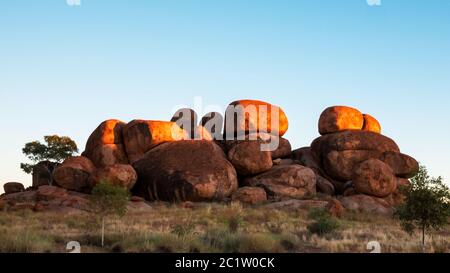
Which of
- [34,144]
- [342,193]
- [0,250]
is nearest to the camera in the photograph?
[0,250]

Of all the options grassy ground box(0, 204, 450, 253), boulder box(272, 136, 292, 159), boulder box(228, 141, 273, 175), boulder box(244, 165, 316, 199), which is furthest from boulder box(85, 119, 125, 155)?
grassy ground box(0, 204, 450, 253)

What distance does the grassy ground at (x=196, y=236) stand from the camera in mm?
16391

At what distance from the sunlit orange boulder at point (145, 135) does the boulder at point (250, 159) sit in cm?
613

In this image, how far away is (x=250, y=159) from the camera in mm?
41094

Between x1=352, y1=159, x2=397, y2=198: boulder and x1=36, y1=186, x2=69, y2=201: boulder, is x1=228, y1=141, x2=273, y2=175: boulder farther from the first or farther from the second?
x1=36, y1=186, x2=69, y2=201: boulder

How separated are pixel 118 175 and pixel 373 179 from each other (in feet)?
66.1

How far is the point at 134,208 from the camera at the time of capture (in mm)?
32469

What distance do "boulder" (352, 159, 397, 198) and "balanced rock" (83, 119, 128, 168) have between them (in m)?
20.4

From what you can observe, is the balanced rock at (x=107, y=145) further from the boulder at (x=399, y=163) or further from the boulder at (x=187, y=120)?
the boulder at (x=399, y=163)

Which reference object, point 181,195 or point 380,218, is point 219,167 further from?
point 380,218

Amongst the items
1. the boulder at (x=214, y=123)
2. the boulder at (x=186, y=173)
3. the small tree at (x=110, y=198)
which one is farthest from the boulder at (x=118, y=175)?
the small tree at (x=110, y=198)

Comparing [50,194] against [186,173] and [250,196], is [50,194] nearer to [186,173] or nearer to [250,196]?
[186,173]
